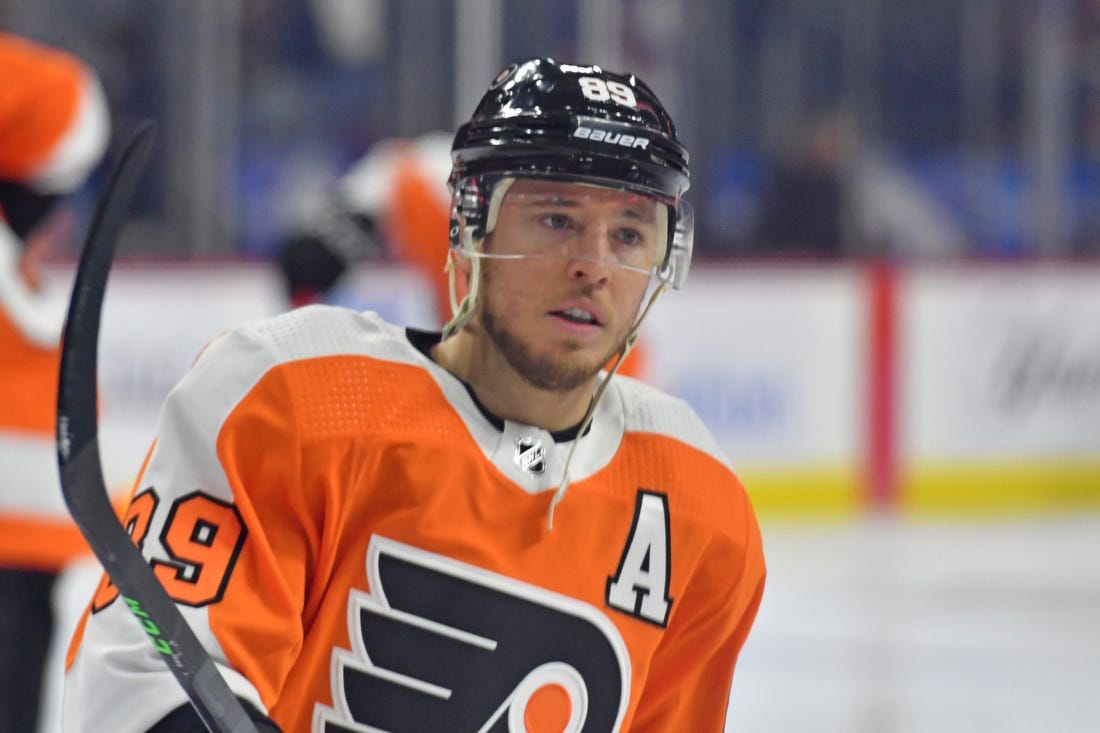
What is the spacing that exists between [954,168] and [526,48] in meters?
1.84

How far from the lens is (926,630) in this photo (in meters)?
4.50

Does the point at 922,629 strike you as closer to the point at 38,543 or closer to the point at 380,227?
the point at 380,227

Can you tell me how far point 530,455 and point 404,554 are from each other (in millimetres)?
131

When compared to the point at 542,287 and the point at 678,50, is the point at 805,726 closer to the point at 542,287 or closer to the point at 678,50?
the point at 542,287

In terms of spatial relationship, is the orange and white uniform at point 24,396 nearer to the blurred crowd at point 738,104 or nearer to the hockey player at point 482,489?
the hockey player at point 482,489

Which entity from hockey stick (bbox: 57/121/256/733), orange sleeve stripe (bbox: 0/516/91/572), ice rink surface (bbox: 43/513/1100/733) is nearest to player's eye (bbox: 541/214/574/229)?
hockey stick (bbox: 57/121/256/733)

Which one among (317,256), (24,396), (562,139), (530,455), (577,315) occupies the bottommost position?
(24,396)

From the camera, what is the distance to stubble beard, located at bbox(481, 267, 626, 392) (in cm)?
136

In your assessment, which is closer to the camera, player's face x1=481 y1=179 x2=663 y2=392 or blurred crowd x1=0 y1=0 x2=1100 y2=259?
player's face x1=481 y1=179 x2=663 y2=392

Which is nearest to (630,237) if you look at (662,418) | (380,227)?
(662,418)

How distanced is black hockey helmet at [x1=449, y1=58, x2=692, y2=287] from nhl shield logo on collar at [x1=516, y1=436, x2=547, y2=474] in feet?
0.55

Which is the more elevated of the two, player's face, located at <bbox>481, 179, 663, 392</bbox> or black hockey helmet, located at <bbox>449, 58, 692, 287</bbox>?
black hockey helmet, located at <bbox>449, 58, 692, 287</bbox>

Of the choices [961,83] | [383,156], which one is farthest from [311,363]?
[961,83]

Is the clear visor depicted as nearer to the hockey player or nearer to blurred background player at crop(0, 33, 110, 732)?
the hockey player
